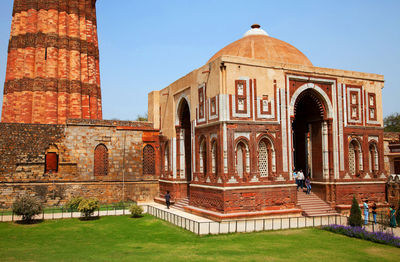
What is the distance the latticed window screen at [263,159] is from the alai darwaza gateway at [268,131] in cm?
5

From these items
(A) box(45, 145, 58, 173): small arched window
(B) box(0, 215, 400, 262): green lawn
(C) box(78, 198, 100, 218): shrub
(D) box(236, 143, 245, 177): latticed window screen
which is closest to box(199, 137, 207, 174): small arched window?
(D) box(236, 143, 245, 177): latticed window screen

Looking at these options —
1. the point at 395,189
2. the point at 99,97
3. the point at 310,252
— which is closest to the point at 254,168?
the point at 310,252

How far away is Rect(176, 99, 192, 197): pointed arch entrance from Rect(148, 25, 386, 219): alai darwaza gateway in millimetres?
59

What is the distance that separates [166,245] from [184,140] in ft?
31.8

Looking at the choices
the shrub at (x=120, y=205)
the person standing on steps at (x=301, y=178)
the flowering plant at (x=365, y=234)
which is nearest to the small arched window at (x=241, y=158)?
the flowering plant at (x=365, y=234)

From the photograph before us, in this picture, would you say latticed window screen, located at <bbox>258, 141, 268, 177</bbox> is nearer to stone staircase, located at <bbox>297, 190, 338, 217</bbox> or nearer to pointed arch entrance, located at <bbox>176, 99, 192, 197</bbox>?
stone staircase, located at <bbox>297, 190, 338, 217</bbox>

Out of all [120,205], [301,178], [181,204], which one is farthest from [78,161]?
[301,178]

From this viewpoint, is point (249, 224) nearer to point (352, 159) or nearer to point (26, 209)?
point (352, 159)

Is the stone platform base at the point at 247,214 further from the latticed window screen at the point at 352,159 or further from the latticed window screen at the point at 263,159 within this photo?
the latticed window screen at the point at 352,159

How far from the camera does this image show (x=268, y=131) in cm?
1777

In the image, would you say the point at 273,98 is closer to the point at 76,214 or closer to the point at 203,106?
the point at 203,106

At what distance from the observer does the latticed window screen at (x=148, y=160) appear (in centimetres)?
2475

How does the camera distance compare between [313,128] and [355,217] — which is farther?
[313,128]

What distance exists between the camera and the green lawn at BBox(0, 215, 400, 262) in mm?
11711
